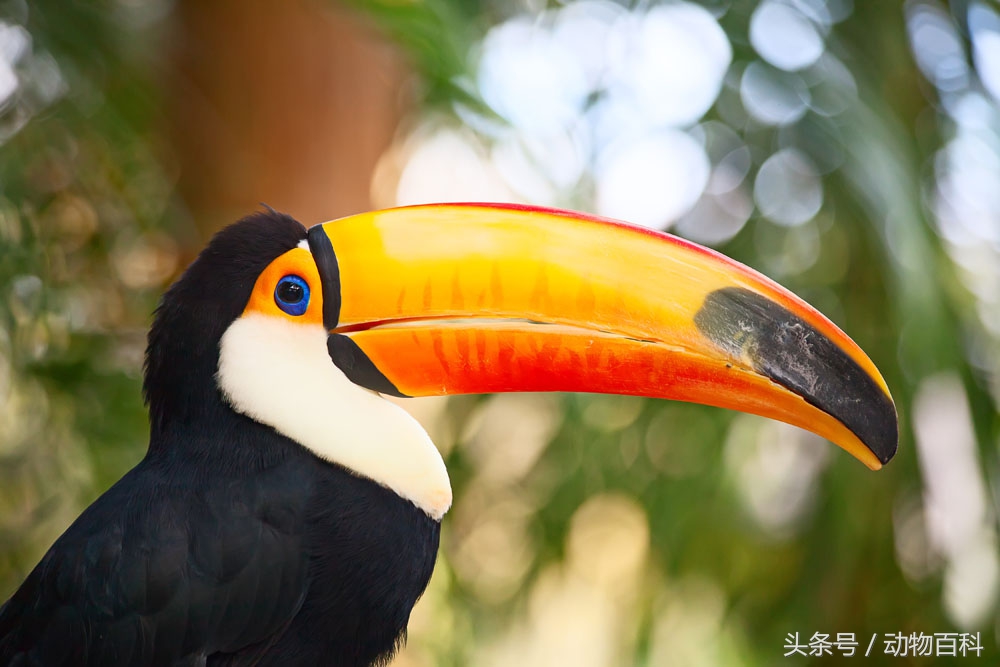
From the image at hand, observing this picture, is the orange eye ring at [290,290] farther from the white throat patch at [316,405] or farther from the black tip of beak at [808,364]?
the black tip of beak at [808,364]

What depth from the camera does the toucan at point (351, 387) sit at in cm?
132

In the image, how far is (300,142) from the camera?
3.04 meters

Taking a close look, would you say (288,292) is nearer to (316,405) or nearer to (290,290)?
(290,290)

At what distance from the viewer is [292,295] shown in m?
1.40

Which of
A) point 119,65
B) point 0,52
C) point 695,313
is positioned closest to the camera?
point 695,313

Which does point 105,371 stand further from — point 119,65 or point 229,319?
point 229,319

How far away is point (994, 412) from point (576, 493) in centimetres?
135

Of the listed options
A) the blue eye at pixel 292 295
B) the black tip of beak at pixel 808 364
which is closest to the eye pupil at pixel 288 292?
the blue eye at pixel 292 295

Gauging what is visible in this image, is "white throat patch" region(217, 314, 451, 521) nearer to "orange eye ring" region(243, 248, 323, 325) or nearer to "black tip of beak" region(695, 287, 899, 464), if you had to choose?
"orange eye ring" region(243, 248, 323, 325)

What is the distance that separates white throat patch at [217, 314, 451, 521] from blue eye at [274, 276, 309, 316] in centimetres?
2

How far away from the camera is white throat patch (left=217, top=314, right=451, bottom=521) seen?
1364 mm

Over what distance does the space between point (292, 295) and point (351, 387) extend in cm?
16

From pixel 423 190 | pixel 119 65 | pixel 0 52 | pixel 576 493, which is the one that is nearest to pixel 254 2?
pixel 119 65

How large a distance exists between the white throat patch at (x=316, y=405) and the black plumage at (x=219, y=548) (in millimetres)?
21
